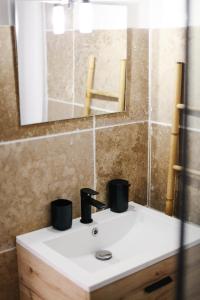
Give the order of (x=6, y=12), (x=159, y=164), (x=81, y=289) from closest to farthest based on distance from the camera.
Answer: (x=81, y=289) < (x=6, y=12) < (x=159, y=164)

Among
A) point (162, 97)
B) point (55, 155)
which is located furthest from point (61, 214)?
point (162, 97)

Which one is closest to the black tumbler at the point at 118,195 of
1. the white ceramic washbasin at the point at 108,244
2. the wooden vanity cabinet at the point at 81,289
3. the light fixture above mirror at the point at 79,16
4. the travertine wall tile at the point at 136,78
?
the white ceramic washbasin at the point at 108,244

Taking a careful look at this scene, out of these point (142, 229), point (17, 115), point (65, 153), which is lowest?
point (142, 229)

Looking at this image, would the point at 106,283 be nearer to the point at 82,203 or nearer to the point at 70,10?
the point at 82,203

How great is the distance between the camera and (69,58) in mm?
1502

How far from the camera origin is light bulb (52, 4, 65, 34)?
1.43m

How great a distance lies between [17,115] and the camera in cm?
141

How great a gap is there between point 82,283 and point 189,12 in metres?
0.94

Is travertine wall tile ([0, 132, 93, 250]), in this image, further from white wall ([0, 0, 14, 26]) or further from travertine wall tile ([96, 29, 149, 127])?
white wall ([0, 0, 14, 26])

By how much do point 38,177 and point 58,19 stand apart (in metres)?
0.55

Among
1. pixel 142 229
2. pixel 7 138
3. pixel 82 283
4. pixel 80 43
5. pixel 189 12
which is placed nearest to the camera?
pixel 189 12

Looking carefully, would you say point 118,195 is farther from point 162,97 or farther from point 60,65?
point 60,65

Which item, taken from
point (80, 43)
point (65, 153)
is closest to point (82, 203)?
point (65, 153)

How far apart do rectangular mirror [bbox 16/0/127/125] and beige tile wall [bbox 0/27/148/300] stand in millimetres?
37
